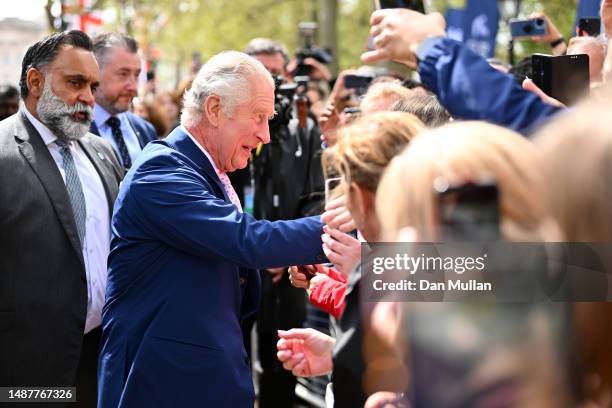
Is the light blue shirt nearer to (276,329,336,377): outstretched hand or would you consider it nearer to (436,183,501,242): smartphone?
(276,329,336,377): outstretched hand

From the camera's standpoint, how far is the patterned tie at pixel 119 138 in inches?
218

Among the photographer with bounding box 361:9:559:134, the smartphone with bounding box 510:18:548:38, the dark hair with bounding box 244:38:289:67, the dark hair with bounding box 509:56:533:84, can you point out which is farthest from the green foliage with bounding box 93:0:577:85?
the photographer with bounding box 361:9:559:134

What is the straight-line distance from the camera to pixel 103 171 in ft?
15.1

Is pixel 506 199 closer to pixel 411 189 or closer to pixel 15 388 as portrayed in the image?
pixel 411 189

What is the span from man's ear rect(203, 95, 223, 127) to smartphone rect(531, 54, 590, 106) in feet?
3.95

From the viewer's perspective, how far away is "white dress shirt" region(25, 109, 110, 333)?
14.0 feet

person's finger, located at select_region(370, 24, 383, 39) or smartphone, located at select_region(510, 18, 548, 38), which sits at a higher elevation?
person's finger, located at select_region(370, 24, 383, 39)

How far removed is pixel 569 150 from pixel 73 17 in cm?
1297

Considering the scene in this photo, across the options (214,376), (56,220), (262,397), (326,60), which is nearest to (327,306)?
(214,376)

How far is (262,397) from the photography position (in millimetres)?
6207

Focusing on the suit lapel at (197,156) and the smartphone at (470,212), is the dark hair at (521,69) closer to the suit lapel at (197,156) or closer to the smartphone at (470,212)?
the suit lapel at (197,156)

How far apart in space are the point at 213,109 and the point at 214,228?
56cm

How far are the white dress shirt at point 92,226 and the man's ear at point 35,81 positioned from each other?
0.11 metres

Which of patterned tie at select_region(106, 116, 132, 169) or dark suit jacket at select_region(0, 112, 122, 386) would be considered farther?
patterned tie at select_region(106, 116, 132, 169)
